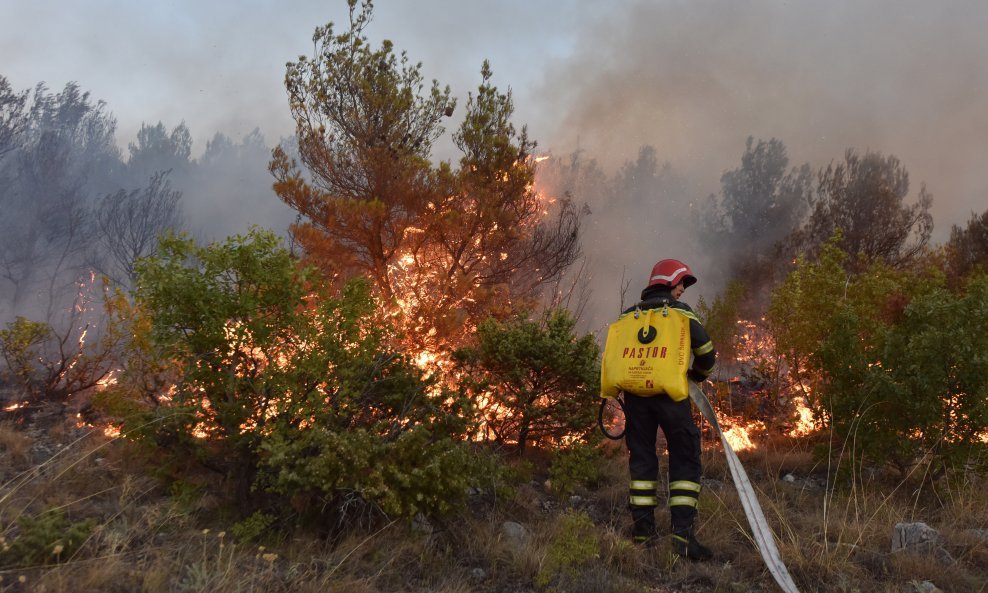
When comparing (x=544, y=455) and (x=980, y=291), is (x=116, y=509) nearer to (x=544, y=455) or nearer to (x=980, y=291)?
(x=544, y=455)

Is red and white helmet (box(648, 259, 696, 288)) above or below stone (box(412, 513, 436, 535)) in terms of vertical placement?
above

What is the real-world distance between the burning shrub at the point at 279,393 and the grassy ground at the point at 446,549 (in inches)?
12.4

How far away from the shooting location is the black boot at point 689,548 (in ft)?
12.7

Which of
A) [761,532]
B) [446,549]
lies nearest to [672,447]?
[761,532]

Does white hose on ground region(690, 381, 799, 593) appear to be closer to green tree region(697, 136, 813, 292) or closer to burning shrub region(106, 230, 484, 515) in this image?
burning shrub region(106, 230, 484, 515)

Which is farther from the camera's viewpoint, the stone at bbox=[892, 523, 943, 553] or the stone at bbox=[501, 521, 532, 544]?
the stone at bbox=[501, 521, 532, 544]

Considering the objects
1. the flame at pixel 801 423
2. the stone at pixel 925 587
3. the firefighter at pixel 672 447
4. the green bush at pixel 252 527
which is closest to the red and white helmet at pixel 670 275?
the firefighter at pixel 672 447

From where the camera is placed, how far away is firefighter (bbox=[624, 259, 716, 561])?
397 centimetres

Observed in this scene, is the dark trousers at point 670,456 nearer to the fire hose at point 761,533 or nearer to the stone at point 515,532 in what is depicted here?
the fire hose at point 761,533

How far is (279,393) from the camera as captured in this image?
3.79 m

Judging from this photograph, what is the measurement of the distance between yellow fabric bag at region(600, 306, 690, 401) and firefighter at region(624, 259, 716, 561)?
10 cm

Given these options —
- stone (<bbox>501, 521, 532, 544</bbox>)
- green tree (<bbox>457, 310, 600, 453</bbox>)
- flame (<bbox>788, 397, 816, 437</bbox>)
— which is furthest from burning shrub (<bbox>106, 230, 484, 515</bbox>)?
flame (<bbox>788, 397, 816, 437</bbox>)

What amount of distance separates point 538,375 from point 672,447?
204cm

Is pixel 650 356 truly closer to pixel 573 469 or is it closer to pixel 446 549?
pixel 573 469
